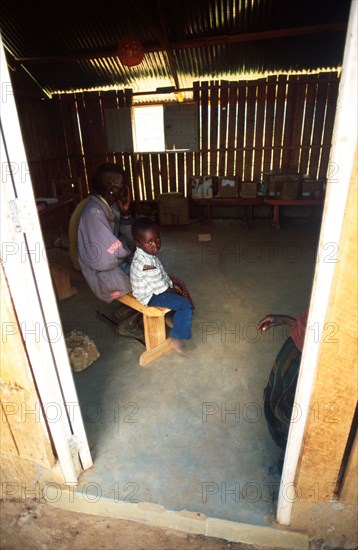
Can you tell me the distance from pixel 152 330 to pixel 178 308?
33 cm

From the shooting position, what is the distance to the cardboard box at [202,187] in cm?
742

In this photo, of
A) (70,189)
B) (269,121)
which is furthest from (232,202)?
(70,189)

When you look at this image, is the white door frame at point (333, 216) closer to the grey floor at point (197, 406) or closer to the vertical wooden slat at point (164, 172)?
the grey floor at point (197, 406)

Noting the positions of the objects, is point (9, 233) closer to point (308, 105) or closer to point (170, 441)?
point (170, 441)

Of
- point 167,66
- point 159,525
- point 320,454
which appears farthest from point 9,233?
point 167,66

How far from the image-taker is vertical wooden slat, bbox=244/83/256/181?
7.11 m

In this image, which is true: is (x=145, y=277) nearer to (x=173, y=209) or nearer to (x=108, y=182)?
(x=108, y=182)

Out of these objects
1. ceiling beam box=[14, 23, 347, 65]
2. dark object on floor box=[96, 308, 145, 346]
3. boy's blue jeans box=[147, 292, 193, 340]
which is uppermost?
ceiling beam box=[14, 23, 347, 65]

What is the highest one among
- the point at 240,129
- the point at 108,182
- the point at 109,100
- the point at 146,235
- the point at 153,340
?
the point at 109,100

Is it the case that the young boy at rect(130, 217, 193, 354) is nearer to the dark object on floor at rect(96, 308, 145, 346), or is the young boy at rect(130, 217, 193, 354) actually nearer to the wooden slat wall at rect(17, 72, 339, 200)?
the dark object on floor at rect(96, 308, 145, 346)

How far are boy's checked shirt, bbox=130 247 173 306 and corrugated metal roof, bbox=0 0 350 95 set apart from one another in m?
4.40

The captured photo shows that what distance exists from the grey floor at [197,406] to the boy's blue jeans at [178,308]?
0.88 ft

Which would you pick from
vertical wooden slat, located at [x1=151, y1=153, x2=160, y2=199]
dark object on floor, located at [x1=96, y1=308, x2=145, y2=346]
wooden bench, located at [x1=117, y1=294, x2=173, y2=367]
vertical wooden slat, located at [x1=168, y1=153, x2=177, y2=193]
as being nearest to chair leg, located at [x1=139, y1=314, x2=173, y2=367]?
wooden bench, located at [x1=117, y1=294, x2=173, y2=367]

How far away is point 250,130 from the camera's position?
7.37 meters
